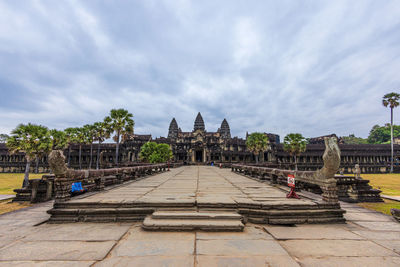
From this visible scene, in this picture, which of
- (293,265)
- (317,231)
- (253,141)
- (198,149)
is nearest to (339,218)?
(317,231)

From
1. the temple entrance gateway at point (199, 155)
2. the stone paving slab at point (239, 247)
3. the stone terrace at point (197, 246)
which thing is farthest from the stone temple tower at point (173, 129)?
the stone paving slab at point (239, 247)

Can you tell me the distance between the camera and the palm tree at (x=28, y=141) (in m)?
18.1

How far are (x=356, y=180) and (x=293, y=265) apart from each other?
405 inches

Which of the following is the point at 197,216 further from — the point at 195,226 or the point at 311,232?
the point at 311,232

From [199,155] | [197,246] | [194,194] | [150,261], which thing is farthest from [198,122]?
[150,261]

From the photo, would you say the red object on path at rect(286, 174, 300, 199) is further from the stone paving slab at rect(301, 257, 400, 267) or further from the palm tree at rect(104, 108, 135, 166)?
the palm tree at rect(104, 108, 135, 166)

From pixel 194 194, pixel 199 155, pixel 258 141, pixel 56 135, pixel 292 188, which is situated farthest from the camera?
pixel 199 155

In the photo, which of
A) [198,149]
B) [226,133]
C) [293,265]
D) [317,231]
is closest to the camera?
[293,265]

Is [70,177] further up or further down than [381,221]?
further up

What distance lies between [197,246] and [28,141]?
900 inches

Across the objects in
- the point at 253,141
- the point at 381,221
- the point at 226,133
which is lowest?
the point at 381,221

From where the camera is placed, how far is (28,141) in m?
18.5

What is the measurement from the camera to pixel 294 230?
4.16 meters

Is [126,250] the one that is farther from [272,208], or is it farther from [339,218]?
[339,218]
